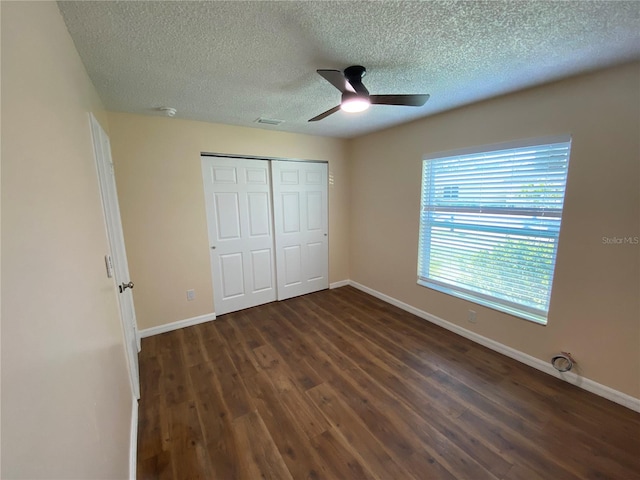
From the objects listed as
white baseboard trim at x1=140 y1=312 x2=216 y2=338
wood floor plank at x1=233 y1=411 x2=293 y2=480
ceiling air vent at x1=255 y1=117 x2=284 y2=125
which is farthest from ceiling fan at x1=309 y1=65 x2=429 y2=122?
white baseboard trim at x1=140 y1=312 x2=216 y2=338

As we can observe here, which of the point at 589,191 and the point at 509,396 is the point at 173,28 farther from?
the point at 509,396

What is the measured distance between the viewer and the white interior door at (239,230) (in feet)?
10.4

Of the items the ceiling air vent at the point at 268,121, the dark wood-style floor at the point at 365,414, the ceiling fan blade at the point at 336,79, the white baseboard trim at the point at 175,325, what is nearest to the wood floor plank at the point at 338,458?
the dark wood-style floor at the point at 365,414

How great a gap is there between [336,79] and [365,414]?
2.24 metres

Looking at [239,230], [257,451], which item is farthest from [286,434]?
[239,230]

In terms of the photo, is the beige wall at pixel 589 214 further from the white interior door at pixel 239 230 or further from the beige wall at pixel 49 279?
the beige wall at pixel 49 279

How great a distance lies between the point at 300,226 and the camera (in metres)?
3.86

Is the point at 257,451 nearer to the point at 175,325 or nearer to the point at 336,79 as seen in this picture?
the point at 175,325

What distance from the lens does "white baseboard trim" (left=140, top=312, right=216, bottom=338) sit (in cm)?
290

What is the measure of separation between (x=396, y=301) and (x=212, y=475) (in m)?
2.73

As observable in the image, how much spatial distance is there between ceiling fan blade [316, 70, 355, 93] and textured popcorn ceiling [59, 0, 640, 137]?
0.14 m

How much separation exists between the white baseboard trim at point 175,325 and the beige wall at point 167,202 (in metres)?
0.04

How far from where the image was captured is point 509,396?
198 cm

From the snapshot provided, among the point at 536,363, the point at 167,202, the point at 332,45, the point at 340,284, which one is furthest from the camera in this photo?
the point at 340,284
